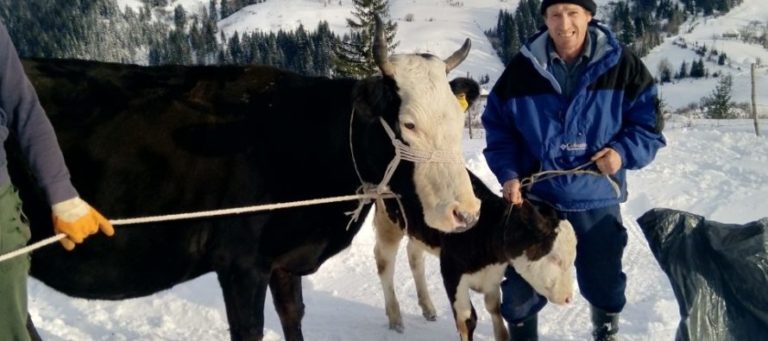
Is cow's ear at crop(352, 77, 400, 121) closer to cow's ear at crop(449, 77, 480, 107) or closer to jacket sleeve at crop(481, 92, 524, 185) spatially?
cow's ear at crop(449, 77, 480, 107)

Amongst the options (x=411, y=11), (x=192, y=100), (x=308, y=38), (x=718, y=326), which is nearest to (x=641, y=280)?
(x=718, y=326)

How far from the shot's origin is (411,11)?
143000 mm

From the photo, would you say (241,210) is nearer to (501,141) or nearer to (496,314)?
(501,141)

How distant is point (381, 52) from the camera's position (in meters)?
3.06

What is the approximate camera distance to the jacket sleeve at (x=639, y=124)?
3.60m

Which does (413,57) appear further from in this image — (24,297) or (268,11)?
(268,11)

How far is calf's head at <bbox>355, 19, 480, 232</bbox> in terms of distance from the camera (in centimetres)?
299

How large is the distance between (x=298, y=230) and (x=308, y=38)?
10097 centimetres

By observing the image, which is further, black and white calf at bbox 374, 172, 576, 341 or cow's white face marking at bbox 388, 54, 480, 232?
black and white calf at bbox 374, 172, 576, 341

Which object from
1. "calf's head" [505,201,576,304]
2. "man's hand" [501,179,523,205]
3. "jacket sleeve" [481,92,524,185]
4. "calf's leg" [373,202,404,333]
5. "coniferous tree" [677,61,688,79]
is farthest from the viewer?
"coniferous tree" [677,61,688,79]

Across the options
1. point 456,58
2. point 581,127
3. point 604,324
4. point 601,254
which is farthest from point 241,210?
point 604,324

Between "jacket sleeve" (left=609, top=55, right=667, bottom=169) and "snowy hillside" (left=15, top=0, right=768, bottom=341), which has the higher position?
"jacket sleeve" (left=609, top=55, right=667, bottom=169)

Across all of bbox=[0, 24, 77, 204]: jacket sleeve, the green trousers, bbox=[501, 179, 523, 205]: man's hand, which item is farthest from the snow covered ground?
bbox=[0, 24, 77, 204]: jacket sleeve

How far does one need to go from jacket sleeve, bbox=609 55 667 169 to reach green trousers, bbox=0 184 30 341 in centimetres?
295
